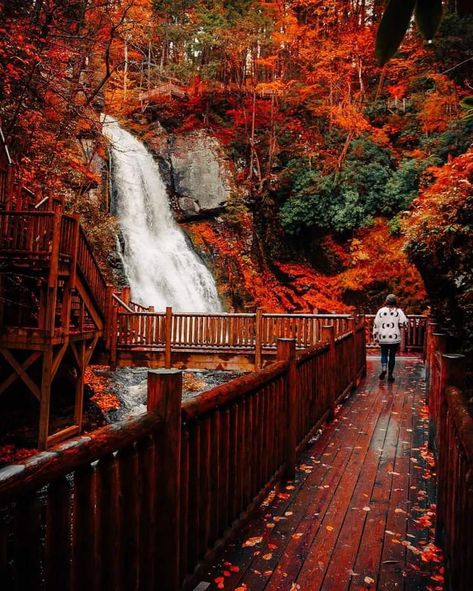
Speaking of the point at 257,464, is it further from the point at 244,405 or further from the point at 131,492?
the point at 131,492

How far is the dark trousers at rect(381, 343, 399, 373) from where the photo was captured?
32.9 ft

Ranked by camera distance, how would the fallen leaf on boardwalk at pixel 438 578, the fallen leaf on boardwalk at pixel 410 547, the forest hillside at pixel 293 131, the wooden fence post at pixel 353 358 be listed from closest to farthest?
the fallen leaf on boardwalk at pixel 438 578, the fallen leaf on boardwalk at pixel 410 547, the wooden fence post at pixel 353 358, the forest hillside at pixel 293 131

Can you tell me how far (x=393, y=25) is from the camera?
1.48 metres

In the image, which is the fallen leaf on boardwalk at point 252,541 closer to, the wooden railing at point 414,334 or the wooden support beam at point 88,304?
the wooden support beam at point 88,304

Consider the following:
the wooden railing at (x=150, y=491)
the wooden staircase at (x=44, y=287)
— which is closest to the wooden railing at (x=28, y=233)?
the wooden staircase at (x=44, y=287)

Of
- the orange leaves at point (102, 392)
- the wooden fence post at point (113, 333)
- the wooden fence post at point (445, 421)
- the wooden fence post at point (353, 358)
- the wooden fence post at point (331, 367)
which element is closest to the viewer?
the wooden fence post at point (445, 421)

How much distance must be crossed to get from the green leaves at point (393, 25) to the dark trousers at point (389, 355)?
903 cm

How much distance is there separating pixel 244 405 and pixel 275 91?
2338cm

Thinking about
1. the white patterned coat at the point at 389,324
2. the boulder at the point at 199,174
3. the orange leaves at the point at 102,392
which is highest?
the boulder at the point at 199,174

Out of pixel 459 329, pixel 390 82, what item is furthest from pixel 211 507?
pixel 390 82

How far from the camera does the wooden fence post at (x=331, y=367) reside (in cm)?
645

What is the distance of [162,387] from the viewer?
7.42ft

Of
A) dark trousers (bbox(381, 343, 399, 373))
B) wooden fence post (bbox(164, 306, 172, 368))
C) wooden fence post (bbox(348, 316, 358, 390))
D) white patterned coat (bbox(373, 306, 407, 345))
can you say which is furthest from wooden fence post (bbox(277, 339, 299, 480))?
wooden fence post (bbox(164, 306, 172, 368))

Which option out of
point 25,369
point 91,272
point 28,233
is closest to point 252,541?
point 25,369
